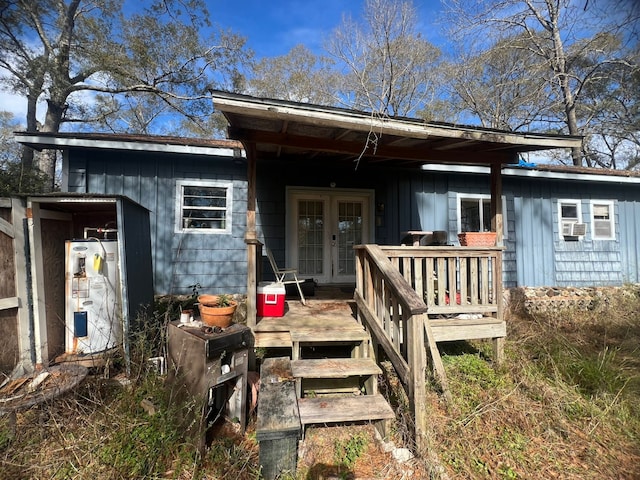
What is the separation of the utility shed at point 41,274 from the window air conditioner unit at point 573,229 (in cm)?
808

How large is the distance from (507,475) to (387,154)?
3.12 m

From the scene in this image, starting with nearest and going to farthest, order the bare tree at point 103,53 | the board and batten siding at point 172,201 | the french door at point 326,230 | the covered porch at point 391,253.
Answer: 1. the covered porch at point 391,253
2. the board and batten siding at point 172,201
3. the french door at point 326,230
4. the bare tree at point 103,53

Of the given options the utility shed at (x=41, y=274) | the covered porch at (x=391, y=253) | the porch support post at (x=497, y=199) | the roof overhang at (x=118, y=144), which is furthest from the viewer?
the roof overhang at (x=118, y=144)

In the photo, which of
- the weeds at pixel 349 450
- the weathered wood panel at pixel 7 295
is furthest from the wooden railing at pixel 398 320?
the weathered wood panel at pixel 7 295

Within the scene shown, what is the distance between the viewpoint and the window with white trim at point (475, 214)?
6.25 meters

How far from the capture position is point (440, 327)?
3.25 meters

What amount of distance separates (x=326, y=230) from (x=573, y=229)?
17.8 feet

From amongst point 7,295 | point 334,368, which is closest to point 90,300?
point 7,295

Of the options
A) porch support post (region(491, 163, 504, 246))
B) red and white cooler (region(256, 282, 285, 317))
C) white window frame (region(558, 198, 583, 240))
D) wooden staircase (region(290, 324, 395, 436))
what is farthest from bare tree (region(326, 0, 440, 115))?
wooden staircase (region(290, 324, 395, 436))

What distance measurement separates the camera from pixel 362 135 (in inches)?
136

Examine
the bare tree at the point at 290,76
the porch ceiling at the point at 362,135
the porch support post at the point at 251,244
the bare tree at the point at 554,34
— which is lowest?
the porch support post at the point at 251,244

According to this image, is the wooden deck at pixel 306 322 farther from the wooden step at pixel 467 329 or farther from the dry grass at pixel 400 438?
the wooden step at pixel 467 329

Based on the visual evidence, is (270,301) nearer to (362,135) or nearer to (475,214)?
(362,135)

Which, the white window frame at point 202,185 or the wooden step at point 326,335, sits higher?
the white window frame at point 202,185
